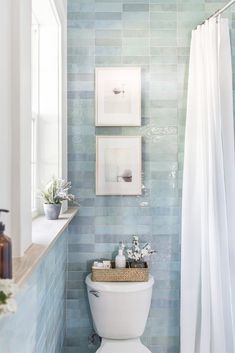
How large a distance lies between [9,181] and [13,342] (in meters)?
0.47

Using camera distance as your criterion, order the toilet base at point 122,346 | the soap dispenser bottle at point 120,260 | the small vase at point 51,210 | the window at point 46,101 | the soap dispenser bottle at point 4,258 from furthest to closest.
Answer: the soap dispenser bottle at point 120,260
the window at point 46,101
the toilet base at point 122,346
the small vase at point 51,210
the soap dispenser bottle at point 4,258

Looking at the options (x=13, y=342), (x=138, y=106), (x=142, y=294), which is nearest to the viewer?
(x=13, y=342)

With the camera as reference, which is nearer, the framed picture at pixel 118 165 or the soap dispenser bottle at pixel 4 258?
the soap dispenser bottle at pixel 4 258

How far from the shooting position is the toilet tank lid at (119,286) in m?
1.95

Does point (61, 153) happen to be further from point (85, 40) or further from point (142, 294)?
point (142, 294)

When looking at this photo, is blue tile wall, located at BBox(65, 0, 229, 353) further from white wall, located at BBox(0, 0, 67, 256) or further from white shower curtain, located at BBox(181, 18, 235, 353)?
white wall, located at BBox(0, 0, 67, 256)

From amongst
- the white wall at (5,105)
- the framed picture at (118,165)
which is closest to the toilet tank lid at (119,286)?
the framed picture at (118,165)

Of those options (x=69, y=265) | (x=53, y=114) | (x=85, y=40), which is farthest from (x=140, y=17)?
(x=69, y=265)

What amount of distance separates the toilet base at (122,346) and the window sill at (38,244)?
779 millimetres

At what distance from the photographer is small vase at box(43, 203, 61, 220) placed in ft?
5.77

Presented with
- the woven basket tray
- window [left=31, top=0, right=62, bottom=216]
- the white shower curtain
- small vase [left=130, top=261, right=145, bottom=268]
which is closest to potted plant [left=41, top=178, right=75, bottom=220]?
window [left=31, top=0, right=62, bottom=216]

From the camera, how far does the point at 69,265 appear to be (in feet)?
7.26

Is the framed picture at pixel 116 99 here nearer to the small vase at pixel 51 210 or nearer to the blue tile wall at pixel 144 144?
the blue tile wall at pixel 144 144

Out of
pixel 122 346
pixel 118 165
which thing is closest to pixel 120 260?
pixel 122 346
